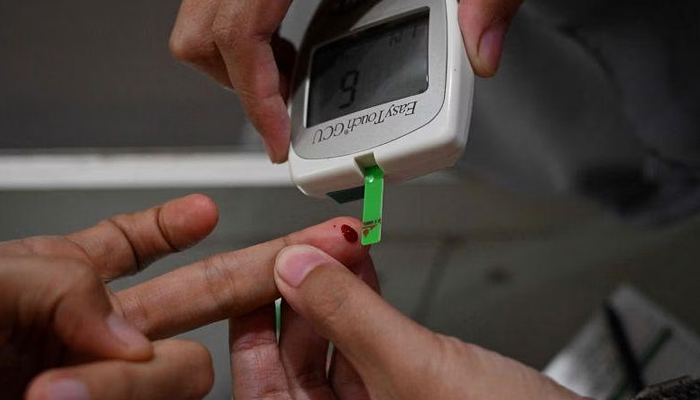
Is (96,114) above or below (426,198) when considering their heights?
above

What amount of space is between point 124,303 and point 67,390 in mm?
208

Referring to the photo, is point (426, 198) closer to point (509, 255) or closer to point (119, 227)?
point (509, 255)

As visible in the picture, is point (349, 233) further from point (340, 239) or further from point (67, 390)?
point (67, 390)

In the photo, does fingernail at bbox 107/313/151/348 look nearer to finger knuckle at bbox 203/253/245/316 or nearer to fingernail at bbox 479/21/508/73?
finger knuckle at bbox 203/253/245/316

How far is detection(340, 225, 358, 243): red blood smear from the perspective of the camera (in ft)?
1.96

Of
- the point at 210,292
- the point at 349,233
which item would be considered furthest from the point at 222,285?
the point at 349,233

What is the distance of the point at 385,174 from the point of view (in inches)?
23.9

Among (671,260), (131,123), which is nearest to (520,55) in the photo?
(671,260)

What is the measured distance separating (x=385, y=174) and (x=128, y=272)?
27 cm

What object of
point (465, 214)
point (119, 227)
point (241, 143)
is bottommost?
point (465, 214)

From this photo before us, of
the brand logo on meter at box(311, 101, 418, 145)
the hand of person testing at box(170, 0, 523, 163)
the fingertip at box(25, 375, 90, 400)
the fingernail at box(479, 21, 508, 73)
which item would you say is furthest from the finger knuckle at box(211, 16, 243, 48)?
the fingertip at box(25, 375, 90, 400)

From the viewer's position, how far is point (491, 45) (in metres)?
0.60

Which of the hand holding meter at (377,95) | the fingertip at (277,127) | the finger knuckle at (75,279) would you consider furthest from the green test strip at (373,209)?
the finger knuckle at (75,279)

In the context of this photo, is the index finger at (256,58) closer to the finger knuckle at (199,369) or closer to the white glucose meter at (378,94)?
the white glucose meter at (378,94)
